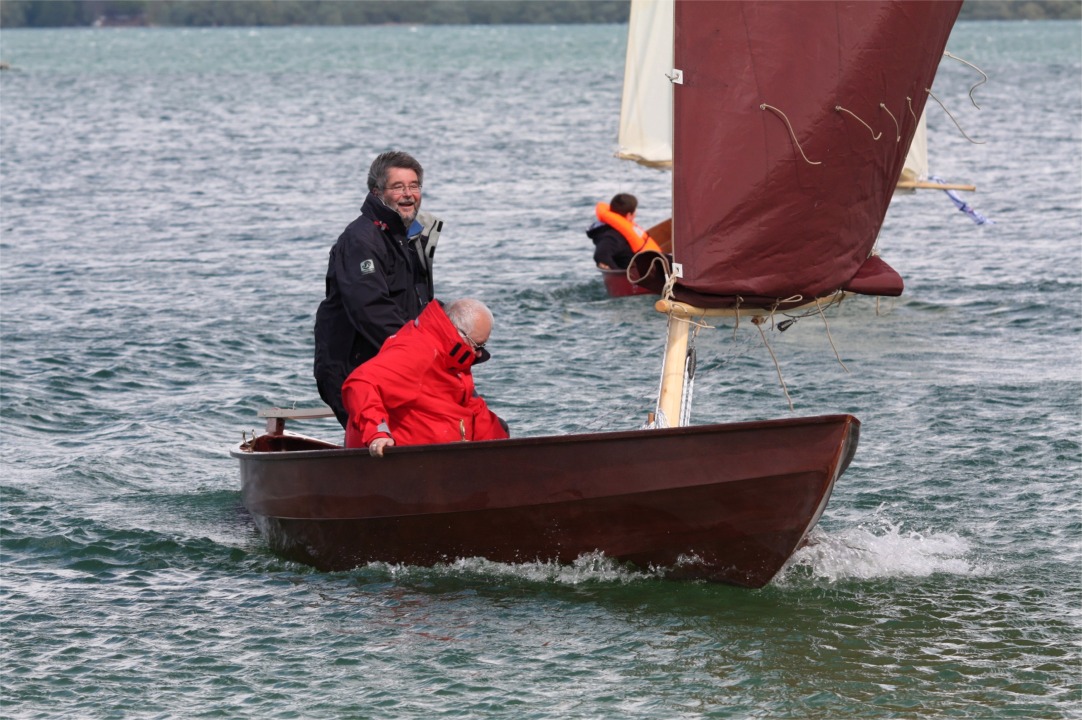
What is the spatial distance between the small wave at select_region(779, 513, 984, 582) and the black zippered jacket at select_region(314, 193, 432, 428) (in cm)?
265

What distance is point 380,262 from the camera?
8391mm

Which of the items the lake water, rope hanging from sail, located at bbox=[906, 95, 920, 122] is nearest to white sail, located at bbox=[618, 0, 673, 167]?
the lake water

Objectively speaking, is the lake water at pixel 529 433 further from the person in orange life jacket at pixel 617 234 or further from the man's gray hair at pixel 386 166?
the man's gray hair at pixel 386 166

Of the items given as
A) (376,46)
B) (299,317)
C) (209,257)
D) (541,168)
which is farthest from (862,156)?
(376,46)

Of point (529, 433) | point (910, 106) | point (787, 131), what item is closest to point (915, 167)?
point (529, 433)

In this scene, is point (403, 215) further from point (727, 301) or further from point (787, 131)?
point (787, 131)

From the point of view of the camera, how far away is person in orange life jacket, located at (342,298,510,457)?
8016mm

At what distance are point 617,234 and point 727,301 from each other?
964 centimetres

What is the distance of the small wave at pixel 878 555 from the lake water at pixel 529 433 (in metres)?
0.02

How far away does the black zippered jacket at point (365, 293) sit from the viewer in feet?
27.3

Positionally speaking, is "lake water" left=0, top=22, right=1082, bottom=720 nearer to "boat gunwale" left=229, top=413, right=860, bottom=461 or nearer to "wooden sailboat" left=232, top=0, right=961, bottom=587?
"wooden sailboat" left=232, top=0, right=961, bottom=587

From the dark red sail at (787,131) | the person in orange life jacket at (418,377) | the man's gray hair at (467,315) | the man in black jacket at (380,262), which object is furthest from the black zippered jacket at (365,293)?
the dark red sail at (787,131)

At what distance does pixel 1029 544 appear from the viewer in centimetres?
964

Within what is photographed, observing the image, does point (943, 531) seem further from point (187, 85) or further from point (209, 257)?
point (187, 85)
